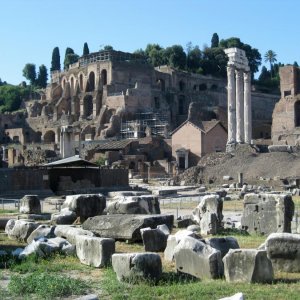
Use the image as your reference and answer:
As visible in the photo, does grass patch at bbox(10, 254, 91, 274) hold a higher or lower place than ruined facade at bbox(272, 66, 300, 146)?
lower

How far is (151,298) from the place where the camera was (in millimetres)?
7672

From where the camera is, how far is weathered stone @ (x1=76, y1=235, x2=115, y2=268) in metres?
10.0

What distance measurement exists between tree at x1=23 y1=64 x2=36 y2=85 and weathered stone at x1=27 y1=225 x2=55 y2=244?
107772 mm

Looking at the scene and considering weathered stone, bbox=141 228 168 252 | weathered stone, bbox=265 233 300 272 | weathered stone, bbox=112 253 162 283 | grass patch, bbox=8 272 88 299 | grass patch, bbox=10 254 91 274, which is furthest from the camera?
weathered stone, bbox=141 228 168 252

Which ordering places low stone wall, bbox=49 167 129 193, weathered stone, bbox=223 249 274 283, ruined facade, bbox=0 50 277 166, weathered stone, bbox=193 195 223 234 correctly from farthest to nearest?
ruined facade, bbox=0 50 277 166, low stone wall, bbox=49 167 129 193, weathered stone, bbox=193 195 223 234, weathered stone, bbox=223 249 274 283

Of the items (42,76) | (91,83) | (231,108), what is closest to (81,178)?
(231,108)

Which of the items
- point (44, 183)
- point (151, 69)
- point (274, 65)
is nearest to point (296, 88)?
point (151, 69)

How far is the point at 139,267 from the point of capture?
8578 millimetres

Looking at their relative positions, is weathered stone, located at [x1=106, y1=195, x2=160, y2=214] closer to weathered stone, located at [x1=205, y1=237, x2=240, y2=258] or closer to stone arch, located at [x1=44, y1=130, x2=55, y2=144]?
weathered stone, located at [x1=205, y1=237, x2=240, y2=258]

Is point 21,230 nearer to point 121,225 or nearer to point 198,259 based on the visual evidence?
point 121,225

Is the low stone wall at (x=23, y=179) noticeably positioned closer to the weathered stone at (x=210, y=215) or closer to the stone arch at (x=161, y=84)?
the weathered stone at (x=210, y=215)

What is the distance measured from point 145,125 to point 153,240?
58.3 meters

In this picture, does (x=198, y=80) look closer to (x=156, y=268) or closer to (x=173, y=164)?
(x=173, y=164)

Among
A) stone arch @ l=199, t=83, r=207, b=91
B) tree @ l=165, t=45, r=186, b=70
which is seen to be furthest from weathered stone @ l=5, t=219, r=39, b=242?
tree @ l=165, t=45, r=186, b=70
